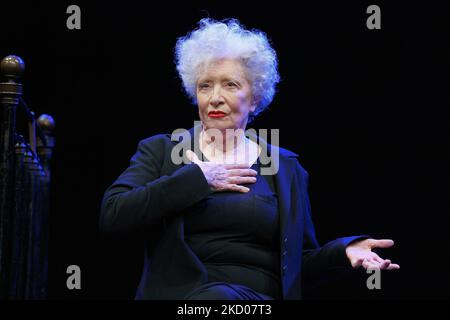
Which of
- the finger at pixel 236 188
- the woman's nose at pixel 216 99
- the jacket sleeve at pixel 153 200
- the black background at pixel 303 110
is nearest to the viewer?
the jacket sleeve at pixel 153 200

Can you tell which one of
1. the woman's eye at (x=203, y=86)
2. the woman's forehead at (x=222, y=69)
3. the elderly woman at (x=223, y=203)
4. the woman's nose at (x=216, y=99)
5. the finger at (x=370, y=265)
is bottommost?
the finger at (x=370, y=265)

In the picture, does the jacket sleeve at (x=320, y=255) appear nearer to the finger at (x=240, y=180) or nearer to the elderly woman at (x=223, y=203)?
the elderly woman at (x=223, y=203)

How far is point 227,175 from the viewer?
229 cm

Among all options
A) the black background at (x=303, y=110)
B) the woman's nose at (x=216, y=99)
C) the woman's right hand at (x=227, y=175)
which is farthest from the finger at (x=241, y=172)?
the black background at (x=303, y=110)

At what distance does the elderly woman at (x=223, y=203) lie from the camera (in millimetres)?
2154

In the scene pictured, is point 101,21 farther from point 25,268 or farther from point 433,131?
point 433,131

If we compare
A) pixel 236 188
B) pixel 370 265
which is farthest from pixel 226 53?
pixel 370 265

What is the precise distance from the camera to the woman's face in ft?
7.91

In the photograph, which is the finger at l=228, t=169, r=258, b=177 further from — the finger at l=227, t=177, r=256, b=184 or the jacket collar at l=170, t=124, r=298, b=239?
the jacket collar at l=170, t=124, r=298, b=239

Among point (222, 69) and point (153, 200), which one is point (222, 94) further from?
point (153, 200)

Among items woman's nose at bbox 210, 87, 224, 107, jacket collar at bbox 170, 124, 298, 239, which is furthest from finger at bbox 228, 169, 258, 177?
woman's nose at bbox 210, 87, 224, 107

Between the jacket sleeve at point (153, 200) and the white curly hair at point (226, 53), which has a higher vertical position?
the white curly hair at point (226, 53)

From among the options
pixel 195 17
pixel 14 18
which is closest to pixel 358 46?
pixel 195 17

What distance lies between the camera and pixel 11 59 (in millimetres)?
2502
